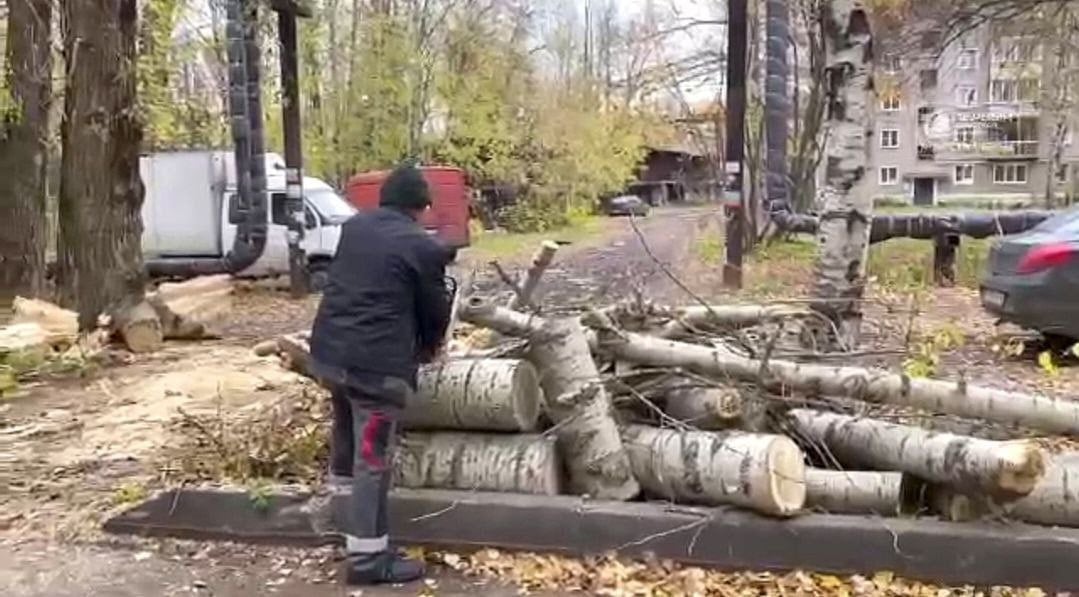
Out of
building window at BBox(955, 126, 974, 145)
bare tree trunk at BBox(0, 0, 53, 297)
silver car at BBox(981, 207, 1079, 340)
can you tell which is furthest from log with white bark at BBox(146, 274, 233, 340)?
building window at BBox(955, 126, 974, 145)

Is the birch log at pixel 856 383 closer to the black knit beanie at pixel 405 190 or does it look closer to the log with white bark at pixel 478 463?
the log with white bark at pixel 478 463

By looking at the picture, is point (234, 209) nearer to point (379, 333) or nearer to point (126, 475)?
point (126, 475)

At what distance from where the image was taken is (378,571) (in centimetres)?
568

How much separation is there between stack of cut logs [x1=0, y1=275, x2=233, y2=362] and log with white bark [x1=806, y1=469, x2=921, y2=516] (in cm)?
792

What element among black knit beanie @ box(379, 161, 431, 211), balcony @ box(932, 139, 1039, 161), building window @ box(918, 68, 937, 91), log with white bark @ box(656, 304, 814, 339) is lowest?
log with white bark @ box(656, 304, 814, 339)

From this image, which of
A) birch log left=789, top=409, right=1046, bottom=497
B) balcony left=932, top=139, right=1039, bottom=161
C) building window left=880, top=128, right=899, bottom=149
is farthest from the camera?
building window left=880, top=128, right=899, bottom=149

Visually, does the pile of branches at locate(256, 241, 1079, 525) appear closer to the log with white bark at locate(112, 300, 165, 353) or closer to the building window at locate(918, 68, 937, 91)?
the log with white bark at locate(112, 300, 165, 353)

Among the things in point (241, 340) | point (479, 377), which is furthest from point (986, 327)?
point (479, 377)

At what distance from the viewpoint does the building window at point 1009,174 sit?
3260 inches

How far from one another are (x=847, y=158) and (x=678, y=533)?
3.73 meters

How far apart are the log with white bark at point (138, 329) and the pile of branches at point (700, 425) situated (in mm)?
6762

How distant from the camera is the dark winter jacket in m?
5.50

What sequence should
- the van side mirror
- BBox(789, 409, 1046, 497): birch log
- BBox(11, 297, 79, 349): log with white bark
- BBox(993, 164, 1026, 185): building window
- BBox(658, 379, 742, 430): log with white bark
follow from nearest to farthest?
BBox(789, 409, 1046, 497): birch log
BBox(658, 379, 742, 430): log with white bark
BBox(11, 297, 79, 349): log with white bark
the van side mirror
BBox(993, 164, 1026, 185): building window

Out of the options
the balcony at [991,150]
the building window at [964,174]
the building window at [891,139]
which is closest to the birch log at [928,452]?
the balcony at [991,150]
